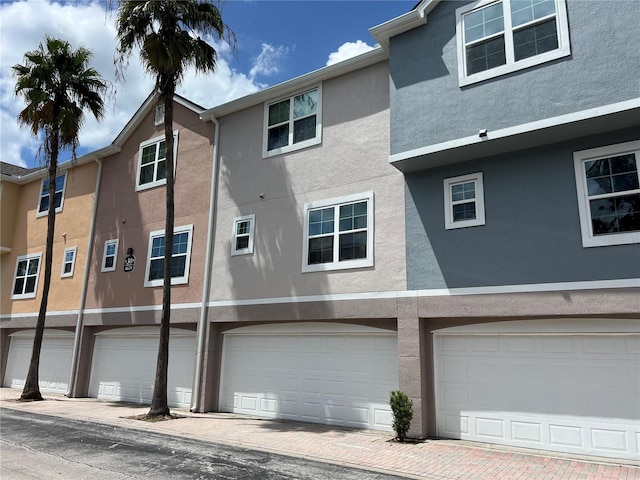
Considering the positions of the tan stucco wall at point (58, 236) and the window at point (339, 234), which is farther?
the tan stucco wall at point (58, 236)

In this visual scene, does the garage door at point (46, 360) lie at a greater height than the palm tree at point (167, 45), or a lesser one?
lesser

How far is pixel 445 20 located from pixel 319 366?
922cm

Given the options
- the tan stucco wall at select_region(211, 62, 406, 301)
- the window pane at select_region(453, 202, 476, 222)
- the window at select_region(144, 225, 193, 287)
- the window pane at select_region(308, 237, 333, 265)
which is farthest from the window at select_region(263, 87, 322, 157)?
the window pane at select_region(453, 202, 476, 222)

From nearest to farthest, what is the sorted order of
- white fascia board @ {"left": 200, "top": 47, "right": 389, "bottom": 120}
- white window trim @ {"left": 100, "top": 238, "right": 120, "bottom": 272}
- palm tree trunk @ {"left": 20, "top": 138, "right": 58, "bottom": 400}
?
white fascia board @ {"left": 200, "top": 47, "right": 389, "bottom": 120}
palm tree trunk @ {"left": 20, "top": 138, "right": 58, "bottom": 400}
white window trim @ {"left": 100, "top": 238, "right": 120, "bottom": 272}

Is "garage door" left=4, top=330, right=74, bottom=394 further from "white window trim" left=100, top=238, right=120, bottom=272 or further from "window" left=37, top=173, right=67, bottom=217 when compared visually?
"window" left=37, top=173, right=67, bottom=217

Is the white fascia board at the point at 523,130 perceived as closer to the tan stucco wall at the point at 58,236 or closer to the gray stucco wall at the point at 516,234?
the gray stucco wall at the point at 516,234

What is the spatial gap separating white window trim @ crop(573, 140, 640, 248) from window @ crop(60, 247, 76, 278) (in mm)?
18310

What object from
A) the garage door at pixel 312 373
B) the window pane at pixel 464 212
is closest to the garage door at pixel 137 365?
the garage door at pixel 312 373

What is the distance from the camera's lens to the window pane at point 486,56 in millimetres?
10250

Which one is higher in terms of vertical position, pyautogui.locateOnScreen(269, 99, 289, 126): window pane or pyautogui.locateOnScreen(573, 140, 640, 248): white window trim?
pyautogui.locateOnScreen(269, 99, 289, 126): window pane

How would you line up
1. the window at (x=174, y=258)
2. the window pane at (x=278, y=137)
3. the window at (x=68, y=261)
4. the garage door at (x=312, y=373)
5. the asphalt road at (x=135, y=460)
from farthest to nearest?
1. the window at (x=68, y=261)
2. the window at (x=174, y=258)
3. the window pane at (x=278, y=137)
4. the garage door at (x=312, y=373)
5. the asphalt road at (x=135, y=460)

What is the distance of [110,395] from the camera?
55.8 ft

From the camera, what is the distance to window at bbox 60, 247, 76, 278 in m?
19.3

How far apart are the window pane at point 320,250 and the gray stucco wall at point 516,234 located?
236 centimetres
